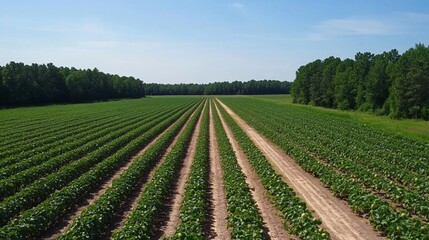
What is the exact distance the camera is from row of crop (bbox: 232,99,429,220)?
14398 mm

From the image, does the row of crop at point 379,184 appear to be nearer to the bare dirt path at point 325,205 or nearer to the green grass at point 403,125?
the bare dirt path at point 325,205

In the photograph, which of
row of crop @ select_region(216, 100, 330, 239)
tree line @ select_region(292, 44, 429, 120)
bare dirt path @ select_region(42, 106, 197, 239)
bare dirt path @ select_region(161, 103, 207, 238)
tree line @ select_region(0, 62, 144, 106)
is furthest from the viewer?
tree line @ select_region(0, 62, 144, 106)

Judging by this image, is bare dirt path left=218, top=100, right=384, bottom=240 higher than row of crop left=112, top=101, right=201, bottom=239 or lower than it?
lower

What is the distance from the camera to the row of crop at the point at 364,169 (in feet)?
47.2

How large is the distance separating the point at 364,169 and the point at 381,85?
54.2m

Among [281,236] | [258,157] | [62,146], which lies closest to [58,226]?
[281,236]

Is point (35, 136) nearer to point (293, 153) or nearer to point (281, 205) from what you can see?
point (293, 153)

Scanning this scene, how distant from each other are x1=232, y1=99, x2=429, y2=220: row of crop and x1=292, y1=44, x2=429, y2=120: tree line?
30135 millimetres

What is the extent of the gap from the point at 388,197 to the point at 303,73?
102 meters

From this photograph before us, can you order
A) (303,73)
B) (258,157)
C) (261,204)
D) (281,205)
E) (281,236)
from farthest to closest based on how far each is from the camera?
1. (303,73)
2. (258,157)
3. (261,204)
4. (281,205)
5. (281,236)

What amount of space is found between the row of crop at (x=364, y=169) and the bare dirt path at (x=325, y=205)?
2109 millimetres

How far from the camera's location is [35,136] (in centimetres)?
3447

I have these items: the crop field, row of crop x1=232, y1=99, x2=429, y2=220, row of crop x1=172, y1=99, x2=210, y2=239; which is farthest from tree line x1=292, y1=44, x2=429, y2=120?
row of crop x1=172, y1=99, x2=210, y2=239

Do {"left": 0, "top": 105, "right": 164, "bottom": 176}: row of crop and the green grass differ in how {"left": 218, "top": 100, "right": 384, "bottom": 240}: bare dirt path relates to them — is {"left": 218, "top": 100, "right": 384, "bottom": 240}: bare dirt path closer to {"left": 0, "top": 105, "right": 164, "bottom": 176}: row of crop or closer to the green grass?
{"left": 0, "top": 105, "right": 164, "bottom": 176}: row of crop
